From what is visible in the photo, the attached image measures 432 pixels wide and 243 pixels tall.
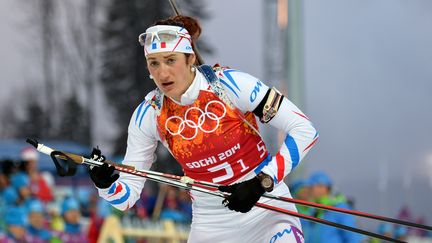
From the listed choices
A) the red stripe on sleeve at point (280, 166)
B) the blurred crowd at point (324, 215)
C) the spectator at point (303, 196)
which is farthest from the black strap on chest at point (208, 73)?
the spectator at point (303, 196)

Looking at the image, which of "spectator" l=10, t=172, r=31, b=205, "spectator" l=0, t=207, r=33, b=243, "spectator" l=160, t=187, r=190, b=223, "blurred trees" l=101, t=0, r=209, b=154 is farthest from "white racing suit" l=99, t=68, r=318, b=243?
"blurred trees" l=101, t=0, r=209, b=154

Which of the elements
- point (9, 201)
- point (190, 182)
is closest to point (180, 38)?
point (190, 182)

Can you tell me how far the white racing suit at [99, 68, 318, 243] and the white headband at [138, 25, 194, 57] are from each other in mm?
162

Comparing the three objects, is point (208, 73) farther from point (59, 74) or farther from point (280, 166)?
point (59, 74)

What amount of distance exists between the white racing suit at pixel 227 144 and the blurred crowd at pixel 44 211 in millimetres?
4044

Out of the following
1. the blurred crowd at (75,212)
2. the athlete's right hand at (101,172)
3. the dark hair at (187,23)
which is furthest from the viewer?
the blurred crowd at (75,212)

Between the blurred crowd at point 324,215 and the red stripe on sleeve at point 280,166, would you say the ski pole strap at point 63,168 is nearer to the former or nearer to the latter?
the red stripe on sleeve at point 280,166

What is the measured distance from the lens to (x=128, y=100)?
22922mm

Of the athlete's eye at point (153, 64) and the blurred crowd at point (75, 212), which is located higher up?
the athlete's eye at point (153, 64)

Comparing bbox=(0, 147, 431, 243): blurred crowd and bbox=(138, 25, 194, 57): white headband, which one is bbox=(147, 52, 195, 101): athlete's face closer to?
bbox=(138, 25, 194, 57): white headband

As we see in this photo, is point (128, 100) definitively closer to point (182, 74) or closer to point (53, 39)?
point (53, 39)

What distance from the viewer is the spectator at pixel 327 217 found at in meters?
7.01

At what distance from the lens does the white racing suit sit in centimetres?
441

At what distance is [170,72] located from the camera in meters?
4.39
